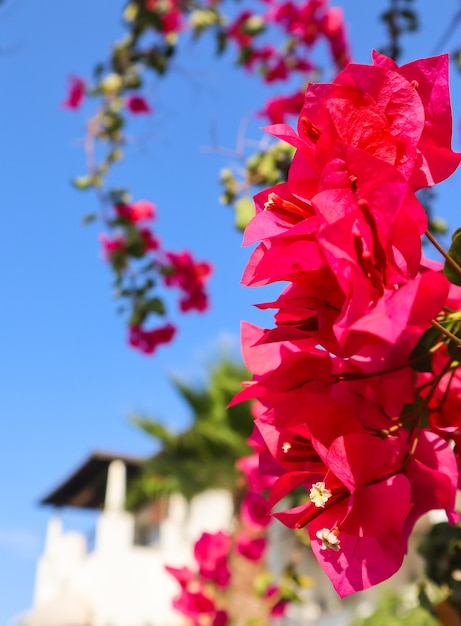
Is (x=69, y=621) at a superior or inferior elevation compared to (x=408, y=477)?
inferior

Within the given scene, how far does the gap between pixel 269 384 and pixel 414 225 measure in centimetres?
15

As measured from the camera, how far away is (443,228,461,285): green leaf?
548 mm

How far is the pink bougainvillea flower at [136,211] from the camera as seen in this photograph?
8.29 ft

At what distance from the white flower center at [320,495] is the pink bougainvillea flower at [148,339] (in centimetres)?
215

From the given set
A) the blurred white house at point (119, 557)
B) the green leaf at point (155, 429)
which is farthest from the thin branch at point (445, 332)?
the blurred white house at point (119, 557)

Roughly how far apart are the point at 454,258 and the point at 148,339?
7.07 feet

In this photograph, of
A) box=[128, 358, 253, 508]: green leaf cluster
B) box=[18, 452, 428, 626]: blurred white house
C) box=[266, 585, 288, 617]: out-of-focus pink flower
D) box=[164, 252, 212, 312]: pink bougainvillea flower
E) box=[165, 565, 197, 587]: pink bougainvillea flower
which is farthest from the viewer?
box=[18, 452, 428, 626]: blurred white house

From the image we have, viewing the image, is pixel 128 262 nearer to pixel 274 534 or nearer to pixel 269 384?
pixel 269 384

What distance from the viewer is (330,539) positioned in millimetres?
496

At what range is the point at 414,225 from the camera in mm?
481

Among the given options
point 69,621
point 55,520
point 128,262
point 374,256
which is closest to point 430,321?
point 374,256

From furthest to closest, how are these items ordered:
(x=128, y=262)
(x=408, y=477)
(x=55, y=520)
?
1. (x=55, y=520)
2. (x=128, y=262)
3. (x=408, y=477)

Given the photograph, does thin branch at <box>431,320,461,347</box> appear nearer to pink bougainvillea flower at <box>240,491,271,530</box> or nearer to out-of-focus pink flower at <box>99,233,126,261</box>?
pink bougainvillea flower at <box>240,491,271,530</box>

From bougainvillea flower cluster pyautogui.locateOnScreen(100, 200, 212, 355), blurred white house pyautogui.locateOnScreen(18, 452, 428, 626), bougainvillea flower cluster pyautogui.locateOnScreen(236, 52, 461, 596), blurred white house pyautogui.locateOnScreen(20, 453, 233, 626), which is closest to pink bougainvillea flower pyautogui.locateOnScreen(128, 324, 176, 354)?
bougainvillea flower cluster pyautogui.locateOnScreen(100, 200, 212, 355)
